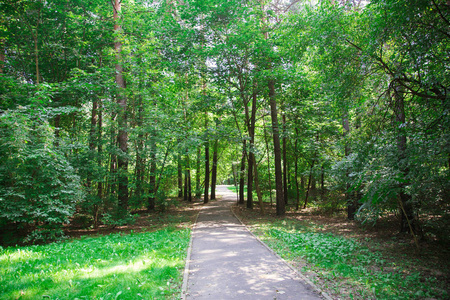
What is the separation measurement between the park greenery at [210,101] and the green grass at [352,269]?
907 mm

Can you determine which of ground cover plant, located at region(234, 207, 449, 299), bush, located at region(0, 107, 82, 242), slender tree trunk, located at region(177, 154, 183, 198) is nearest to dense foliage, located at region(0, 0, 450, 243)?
bush, located at region(0, 107, 82, 242)

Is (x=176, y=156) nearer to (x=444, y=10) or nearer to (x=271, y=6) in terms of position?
(x=271, y=6)

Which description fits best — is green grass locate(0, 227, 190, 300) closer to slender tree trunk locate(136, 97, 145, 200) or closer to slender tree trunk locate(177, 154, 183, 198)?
slender tree trunk locate(136, 97, 145, 200)

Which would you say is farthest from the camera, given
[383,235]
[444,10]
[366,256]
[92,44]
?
[92,44]

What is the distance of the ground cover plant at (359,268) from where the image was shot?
13.0 ft

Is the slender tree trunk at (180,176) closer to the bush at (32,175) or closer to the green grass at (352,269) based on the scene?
the bush at (32,175)

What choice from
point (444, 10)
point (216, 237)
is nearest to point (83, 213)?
point (216, 237)

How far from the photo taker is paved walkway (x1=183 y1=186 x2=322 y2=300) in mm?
4000

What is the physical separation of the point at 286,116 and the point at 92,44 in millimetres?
11829

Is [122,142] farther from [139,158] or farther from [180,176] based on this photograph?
[180,176]

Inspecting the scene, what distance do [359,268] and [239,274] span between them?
255 centimetres

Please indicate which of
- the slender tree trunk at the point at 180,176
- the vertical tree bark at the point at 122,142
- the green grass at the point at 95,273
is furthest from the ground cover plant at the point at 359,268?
the slender tree trunk at the point at 180,176

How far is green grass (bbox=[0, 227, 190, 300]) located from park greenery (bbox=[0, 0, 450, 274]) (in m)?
0.11

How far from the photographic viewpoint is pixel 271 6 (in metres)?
14.0
